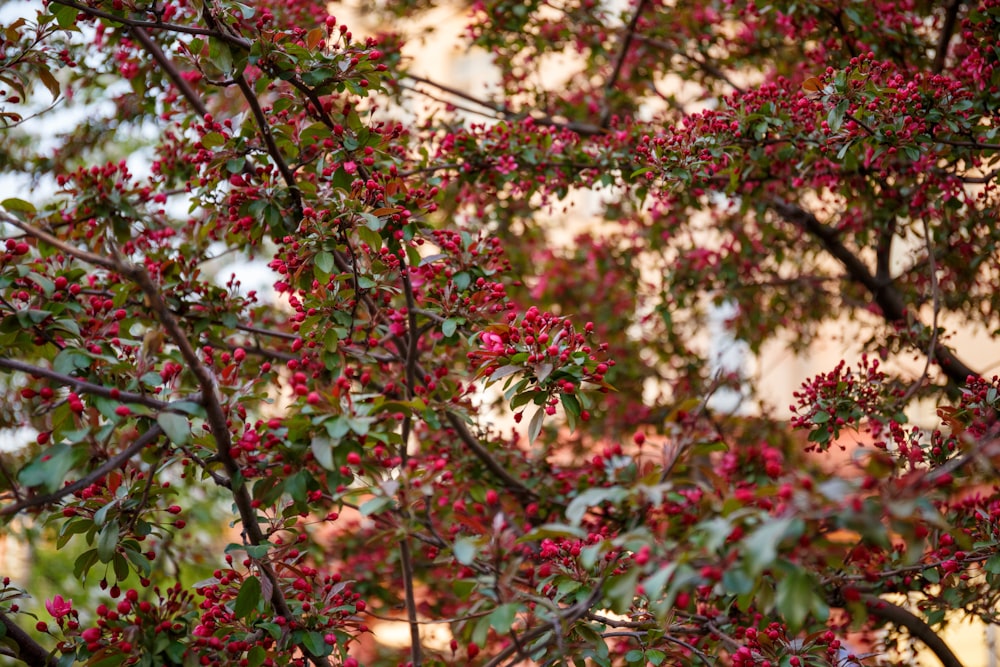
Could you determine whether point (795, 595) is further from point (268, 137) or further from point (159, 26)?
point (159, 26)

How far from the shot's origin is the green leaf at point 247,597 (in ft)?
6.43

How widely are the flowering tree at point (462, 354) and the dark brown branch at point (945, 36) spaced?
0.01m

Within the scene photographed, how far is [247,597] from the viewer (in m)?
1.97

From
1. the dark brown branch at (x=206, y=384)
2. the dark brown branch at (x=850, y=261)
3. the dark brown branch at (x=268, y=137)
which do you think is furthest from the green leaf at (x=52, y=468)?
the dark brown branch at (x=850, y=261)

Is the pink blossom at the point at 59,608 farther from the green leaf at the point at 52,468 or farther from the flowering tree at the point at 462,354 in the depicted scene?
the green leaf at the point at 52,468

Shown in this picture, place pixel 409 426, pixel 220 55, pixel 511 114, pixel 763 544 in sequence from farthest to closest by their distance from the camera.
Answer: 1. pixel 511 114
2. pixel 409 426
3. pixel 220 55
4. pixel 763 544

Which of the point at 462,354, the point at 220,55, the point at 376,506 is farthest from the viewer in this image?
the point at 462,354

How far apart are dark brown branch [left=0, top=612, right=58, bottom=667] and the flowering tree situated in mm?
19

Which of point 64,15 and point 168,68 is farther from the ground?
point 168,68

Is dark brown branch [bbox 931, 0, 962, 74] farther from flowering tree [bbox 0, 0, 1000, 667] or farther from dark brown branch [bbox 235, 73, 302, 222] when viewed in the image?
dark brown branch [bbox 235, 73, 302, 222]

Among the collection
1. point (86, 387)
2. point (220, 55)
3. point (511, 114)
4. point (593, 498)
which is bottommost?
point (593, 498)

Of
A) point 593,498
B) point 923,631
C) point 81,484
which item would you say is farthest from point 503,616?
point 923,631

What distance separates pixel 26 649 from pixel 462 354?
2.00 m

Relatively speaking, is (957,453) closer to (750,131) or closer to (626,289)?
(750,131)
